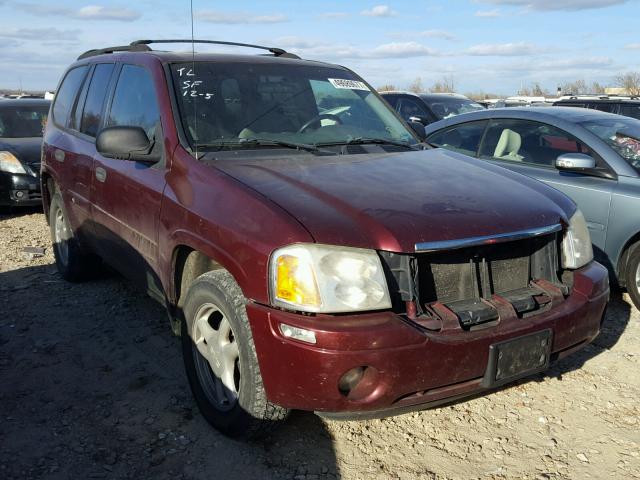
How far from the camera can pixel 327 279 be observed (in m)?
2.56

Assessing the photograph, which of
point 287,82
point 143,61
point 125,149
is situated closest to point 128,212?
point 125,149

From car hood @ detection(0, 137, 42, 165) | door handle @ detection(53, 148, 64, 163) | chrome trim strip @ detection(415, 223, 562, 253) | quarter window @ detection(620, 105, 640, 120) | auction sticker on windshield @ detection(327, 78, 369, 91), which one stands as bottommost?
car hood @ detection(0, 137, 42, 165)

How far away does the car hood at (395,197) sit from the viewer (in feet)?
8.75

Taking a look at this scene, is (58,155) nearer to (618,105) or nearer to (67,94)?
(67,94)

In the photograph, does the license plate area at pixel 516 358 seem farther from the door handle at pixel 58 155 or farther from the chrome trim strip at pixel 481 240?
the door handle at pixel 58 155

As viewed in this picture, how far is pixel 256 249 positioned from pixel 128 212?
5.07ft

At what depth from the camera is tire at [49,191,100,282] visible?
5.33 m

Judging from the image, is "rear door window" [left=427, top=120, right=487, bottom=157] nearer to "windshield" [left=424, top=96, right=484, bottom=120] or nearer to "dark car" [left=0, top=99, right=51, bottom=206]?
"dark car" [left=0, top=99, right=51, bottom=206]

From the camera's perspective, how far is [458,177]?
3.39 meters

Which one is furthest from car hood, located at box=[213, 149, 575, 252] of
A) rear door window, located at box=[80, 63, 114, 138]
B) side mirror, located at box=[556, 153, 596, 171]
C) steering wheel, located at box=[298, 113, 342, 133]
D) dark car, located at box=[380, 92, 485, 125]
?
dark car, located at box=[380, 92, 485, 125]

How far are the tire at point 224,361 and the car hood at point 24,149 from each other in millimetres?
6263

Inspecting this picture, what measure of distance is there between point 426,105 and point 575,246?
9.79 metres

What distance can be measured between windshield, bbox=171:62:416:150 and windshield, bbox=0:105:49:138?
6617 millimetres

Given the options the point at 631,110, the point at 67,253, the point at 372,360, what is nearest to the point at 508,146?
the point at 372,360
